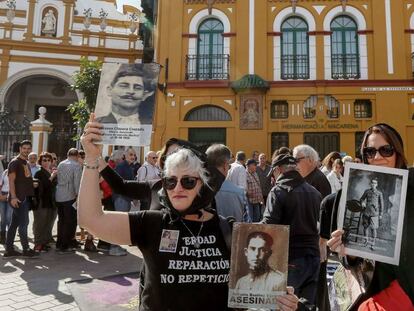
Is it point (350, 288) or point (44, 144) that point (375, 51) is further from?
point (350, 288)

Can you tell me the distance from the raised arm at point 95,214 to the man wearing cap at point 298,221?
6.40 feet

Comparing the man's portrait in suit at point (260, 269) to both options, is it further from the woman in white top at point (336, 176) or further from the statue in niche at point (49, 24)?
the statue in niche at point (49, 24)

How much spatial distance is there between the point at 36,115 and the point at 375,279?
27648mm

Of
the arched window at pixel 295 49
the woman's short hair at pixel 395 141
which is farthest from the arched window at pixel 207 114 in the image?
the woman's short hair at pixel 395 141

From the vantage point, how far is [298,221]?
3.70 m

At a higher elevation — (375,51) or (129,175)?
(375,51)

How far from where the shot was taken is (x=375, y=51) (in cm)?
1716

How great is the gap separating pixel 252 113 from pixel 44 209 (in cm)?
1130

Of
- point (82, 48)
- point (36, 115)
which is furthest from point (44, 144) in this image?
point (36, 115)

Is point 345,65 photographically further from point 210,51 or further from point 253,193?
point 253,193

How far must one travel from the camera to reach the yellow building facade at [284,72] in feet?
55.4

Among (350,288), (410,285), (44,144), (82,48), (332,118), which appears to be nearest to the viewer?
(410,285)

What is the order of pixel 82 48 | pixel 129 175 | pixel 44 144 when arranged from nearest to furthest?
pixel 129 175, pixel 44 144, pixel 82 48

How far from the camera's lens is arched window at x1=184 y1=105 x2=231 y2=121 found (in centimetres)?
1765
